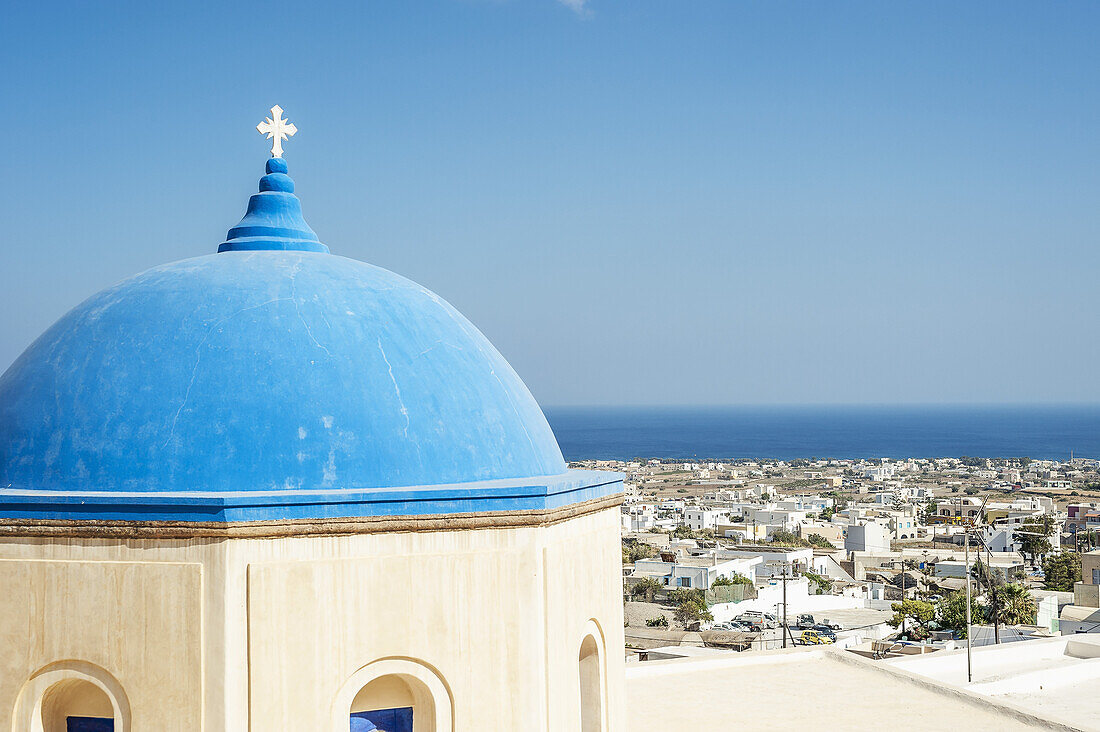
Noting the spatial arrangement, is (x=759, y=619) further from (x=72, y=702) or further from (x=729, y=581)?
(x=72, y=702)

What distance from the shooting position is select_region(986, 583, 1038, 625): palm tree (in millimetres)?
36688

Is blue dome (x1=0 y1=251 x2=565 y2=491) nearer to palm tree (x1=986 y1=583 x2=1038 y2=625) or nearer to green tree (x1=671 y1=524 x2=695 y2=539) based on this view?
palm tree (x1=986 y1=583 x2=1038 y2=625)

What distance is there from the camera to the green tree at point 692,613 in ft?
132

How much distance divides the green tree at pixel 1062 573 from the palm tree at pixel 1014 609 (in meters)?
12.1

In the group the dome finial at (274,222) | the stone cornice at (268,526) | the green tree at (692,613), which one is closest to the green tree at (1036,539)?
the green tree at (692,613)

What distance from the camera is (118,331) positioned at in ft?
21.3

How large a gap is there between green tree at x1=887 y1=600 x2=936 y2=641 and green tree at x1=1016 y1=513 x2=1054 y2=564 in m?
24.6

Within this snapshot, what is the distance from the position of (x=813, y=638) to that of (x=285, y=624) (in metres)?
28.2

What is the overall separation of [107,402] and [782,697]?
7558mm

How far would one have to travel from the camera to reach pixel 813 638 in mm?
31969

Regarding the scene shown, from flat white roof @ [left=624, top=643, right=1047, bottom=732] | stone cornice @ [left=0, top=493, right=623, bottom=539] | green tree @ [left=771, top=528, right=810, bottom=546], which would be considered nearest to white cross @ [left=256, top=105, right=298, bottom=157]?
stone cornice @ [left=0, top=493, right=623, bottom=539]

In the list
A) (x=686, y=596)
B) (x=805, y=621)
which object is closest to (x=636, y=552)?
(x=686, y=596)

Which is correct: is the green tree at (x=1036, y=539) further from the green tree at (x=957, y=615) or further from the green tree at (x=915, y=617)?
the green tree at (x=915, y=617)

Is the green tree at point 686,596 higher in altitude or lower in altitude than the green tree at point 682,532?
higher
